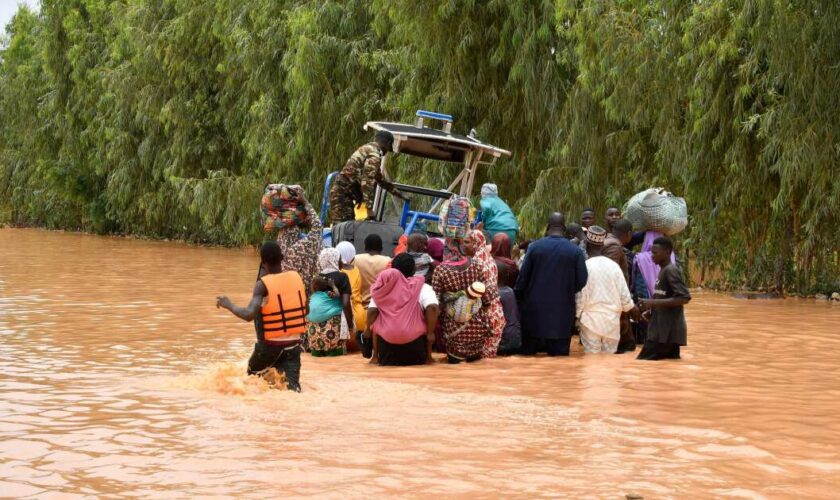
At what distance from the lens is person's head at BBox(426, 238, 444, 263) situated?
543 inches

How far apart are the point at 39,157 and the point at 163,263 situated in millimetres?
26371

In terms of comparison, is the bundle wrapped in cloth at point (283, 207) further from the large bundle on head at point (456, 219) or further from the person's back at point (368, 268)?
the large bundle on head at point (456, 219)

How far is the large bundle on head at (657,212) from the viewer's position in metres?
13.8

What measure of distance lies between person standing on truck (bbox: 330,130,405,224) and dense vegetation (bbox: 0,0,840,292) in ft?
22.5

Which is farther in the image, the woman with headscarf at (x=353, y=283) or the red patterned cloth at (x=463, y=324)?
the woman with headscarf at (x=353, y=283)

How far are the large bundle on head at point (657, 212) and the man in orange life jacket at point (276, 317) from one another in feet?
17.8

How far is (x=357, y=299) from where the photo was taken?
13156mm

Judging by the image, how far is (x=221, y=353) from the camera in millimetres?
13180

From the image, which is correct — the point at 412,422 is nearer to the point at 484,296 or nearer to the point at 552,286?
the point at 484,296

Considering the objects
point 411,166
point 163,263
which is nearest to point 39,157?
point 163,263

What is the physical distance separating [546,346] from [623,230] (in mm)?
1580

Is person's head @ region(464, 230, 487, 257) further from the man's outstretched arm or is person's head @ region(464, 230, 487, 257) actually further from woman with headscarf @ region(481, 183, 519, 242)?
the man's outstretched arm

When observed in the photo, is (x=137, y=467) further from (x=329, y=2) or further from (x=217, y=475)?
(x=329, y=2)

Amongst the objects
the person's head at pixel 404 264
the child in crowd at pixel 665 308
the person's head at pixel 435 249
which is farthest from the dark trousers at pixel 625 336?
the person's head at pixel 404 264
